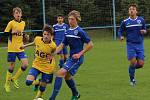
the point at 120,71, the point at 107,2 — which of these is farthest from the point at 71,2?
the point at 120,71

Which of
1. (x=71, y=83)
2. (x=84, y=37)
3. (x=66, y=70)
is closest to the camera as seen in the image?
(x=66, y=70)

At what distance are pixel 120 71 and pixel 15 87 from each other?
482 centimetres

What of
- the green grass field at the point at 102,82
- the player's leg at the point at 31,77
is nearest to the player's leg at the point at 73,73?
the green grass field at the point at 102,82

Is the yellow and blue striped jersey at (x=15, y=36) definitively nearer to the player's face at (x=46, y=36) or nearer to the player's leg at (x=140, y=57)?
the player's face at (x=46, y=36)

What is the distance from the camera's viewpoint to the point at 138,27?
14.7 m

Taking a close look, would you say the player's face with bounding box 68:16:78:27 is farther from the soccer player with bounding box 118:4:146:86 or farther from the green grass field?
the soccer player with bounding box 118:4:146:86

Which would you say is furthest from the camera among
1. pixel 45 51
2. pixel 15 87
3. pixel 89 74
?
pixel 89 74

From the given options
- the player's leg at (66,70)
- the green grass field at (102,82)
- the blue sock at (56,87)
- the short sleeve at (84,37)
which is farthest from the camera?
the green grass field at (102,82)

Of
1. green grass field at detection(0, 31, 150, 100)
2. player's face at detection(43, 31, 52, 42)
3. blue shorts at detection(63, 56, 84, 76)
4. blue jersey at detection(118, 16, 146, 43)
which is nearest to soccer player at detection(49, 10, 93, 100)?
blue shorts at detection(63, 56, 84, 76)

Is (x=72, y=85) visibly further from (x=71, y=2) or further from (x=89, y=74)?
(x=71, y=2)

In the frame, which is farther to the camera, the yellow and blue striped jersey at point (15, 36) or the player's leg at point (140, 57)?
the player's leg at point (140, 57)

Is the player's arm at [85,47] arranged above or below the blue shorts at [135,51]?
above

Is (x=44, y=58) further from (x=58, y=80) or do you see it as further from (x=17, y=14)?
(x=17, y=14)

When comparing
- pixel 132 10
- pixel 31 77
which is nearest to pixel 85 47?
pixel 31 77
